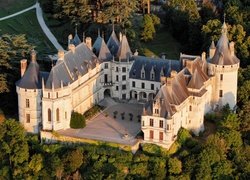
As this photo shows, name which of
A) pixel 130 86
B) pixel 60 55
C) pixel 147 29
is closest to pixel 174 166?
pixel 130 86

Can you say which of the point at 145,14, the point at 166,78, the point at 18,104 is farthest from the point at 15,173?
Result: the point at 145,14

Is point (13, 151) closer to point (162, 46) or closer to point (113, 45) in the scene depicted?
point (113, 45)

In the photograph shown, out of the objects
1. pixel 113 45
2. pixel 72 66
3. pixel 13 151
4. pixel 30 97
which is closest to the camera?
pixel 13 151

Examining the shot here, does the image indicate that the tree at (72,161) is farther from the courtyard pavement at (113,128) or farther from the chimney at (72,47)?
the chimney at (72,47)

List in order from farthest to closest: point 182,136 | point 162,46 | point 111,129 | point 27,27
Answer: point 27,27 < point 162,46 < point 111,129 < point 182,136

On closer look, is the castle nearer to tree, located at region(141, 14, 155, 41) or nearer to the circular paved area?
the circular paved area

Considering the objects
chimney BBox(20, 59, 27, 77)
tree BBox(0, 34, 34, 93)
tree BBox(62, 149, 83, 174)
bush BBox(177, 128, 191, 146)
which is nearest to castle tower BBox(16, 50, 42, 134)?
chimney BBox(20, 59, 27, 77)
